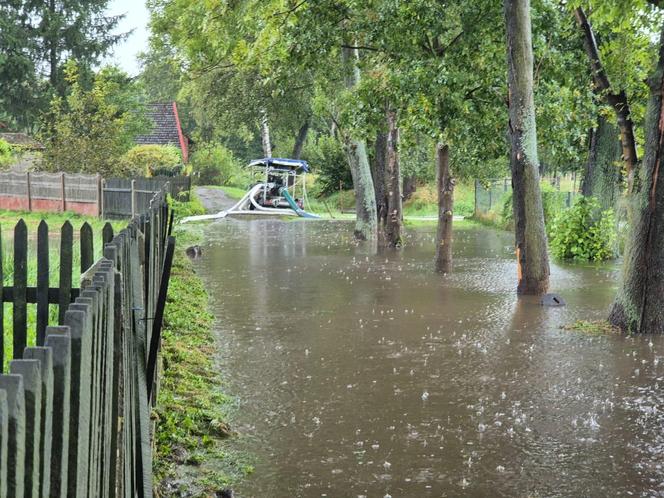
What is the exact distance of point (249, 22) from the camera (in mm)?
24078

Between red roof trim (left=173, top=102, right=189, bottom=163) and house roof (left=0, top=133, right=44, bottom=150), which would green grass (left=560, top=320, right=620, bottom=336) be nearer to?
house roof (left=0, top=133, right=44, bottom=150)

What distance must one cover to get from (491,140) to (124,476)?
49.9 feet

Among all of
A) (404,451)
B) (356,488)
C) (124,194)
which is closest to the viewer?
(356,488)

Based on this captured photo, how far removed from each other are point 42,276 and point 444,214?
12781 millimetres

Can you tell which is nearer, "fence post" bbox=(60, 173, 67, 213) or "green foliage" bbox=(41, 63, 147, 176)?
"fence post" bbox=(60, 173, 67, 213)

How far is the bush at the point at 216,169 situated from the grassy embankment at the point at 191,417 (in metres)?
51.2

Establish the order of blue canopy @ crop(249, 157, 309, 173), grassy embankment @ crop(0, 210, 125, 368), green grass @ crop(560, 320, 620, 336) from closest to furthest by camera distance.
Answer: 1. grassy embankment @ crop(0, 210, 125, 368)
2. green grass @ crop(560, 320, 620, 336)
3. blue canopy @ crop(249, 157, 309, 173)

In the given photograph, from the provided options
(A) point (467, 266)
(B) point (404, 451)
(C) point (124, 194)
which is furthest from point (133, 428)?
(C) point (124, 194)

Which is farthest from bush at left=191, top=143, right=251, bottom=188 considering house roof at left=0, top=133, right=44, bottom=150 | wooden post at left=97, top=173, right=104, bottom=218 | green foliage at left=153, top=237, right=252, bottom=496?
green foliage at left=153, top=237, right=252, bottom=496

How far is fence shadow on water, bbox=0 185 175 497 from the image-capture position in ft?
5.77

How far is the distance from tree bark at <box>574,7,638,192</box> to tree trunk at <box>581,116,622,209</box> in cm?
799

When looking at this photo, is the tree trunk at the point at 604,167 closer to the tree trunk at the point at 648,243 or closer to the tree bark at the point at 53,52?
the tree trunk at the point at 648,243

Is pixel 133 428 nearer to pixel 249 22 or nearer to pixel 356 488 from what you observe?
pixel 356 488

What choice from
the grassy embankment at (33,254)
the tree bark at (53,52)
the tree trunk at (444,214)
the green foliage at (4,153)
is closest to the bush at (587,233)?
the tree trunk at (444,214)
